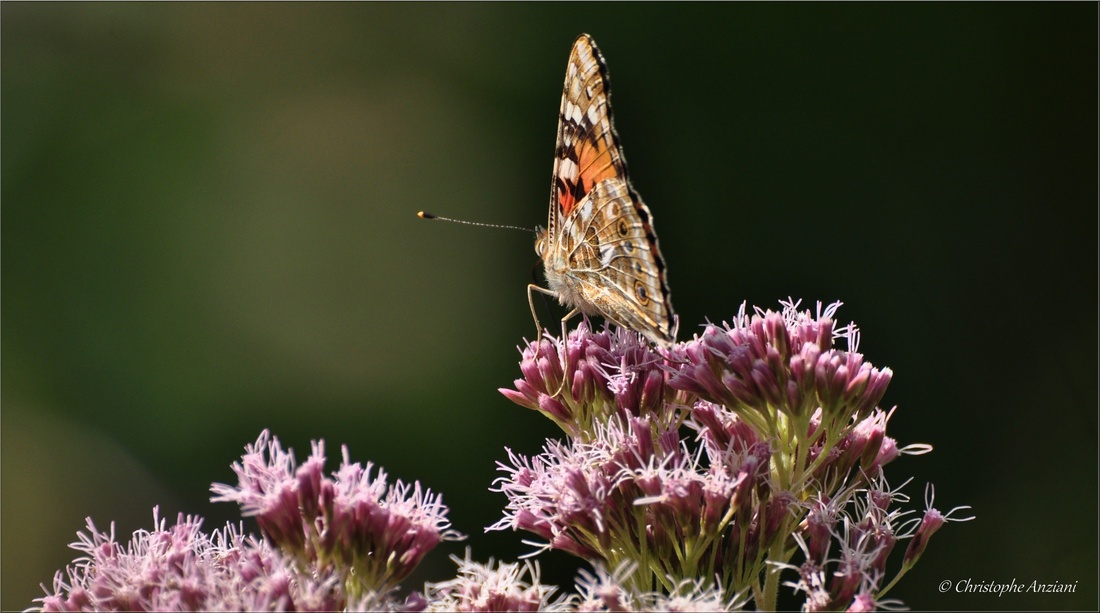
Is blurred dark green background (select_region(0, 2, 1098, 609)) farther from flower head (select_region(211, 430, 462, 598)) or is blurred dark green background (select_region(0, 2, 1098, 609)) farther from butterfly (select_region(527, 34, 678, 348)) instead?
flower head (select_region(211, 430, 462, 598))

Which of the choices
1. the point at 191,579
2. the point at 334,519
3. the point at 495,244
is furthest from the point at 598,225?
the point at 495,244

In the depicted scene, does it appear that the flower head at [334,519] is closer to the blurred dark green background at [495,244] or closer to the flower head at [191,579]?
the flower head at [191,579]

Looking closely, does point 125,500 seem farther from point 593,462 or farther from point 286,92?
point 593,462

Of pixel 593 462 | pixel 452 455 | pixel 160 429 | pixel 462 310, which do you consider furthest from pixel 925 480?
pixel 160 429

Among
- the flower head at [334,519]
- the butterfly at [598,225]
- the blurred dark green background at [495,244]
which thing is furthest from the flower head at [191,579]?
the blurred dark green background at [495,244]

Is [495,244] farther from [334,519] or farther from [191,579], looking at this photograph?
[191,579]

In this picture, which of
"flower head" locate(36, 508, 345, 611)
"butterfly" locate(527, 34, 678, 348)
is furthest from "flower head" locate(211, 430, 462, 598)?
"butterfly" locate(527, 34, 678, 348)
